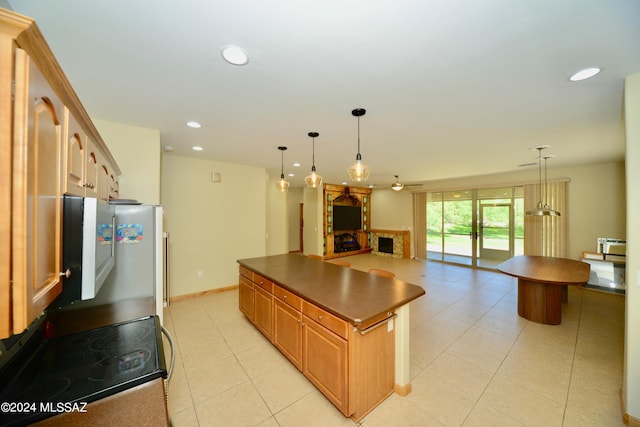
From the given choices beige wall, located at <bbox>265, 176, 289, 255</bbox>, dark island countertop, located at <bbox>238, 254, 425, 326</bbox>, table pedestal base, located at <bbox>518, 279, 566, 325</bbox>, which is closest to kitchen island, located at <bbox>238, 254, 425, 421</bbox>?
dark island countertop, located at <bbox>238, 254, 425, 326</bbox>

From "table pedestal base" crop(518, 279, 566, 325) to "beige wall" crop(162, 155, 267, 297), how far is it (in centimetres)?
468

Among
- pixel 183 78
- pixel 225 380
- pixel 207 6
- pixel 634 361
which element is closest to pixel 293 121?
pixel 183 78

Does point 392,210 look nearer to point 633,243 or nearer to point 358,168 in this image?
point 358,168

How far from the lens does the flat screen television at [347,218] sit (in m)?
7.93

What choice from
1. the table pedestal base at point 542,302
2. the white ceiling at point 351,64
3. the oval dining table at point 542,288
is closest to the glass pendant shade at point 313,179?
the white ceiling at point 351,64

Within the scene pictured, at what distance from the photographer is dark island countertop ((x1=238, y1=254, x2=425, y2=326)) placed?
1.73m

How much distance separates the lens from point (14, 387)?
991 millimetres

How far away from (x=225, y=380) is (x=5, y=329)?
206cm

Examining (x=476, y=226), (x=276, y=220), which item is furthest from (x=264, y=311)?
(x=476, y=226)

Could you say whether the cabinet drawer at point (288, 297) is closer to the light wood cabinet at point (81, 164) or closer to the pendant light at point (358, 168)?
the pendant light at point (358, 168)

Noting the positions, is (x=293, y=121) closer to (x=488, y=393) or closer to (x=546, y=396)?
(x=488, y=393)

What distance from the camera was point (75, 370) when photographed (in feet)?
3.65

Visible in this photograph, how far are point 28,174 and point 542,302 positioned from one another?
494 cm

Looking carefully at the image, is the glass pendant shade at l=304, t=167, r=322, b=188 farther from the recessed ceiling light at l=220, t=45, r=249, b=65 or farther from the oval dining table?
the oval dining table
